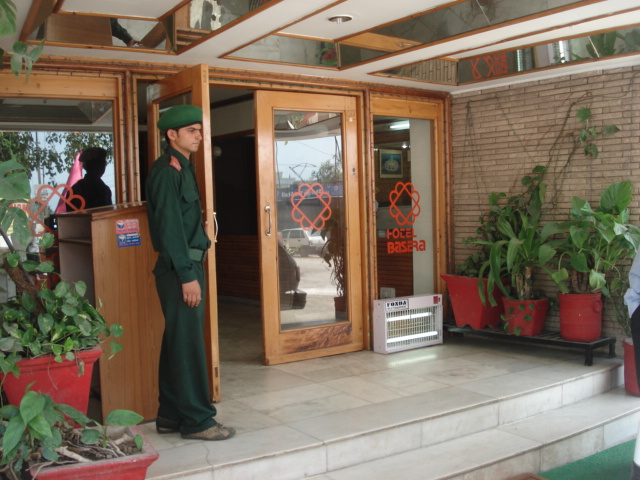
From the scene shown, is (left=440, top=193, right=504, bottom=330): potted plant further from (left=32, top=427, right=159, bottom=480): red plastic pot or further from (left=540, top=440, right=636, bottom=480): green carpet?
(left=32, top=427, right=159, bottom=480): red plastic pot

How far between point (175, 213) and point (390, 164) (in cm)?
307

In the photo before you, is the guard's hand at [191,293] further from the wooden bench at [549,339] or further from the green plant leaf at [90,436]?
the wooden bench at [549,339]

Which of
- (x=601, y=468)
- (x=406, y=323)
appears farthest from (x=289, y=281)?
(x=601, y=468)

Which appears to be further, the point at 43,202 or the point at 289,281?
the point at 289,281

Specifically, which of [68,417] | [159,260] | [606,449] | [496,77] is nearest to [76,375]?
[68,417]

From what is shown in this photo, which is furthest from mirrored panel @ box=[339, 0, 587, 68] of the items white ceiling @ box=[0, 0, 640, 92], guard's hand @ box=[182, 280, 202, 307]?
guard's hand @ box=[182, 280, 202, 307]

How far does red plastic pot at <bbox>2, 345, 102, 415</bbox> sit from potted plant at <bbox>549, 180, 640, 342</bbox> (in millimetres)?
3610

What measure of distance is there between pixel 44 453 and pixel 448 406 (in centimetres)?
250

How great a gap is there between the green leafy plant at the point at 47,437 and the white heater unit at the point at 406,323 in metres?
3.20

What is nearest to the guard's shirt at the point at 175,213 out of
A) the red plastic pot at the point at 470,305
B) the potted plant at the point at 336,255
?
the potted plant at the point at 336,255

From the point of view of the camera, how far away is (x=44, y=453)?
2.29 metres

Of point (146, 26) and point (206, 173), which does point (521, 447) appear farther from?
point (146, 26)

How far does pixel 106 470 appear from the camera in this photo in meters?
2.37

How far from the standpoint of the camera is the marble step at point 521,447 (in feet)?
11.7
